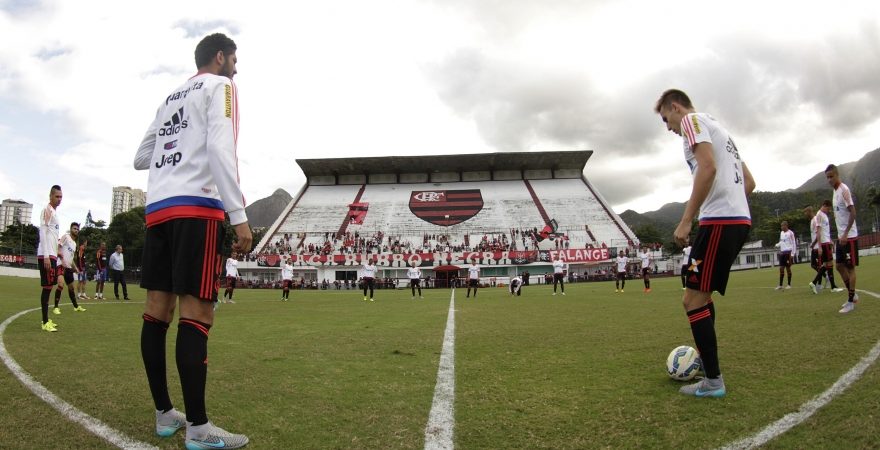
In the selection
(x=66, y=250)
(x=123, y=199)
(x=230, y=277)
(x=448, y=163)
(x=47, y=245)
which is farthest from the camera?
(x=123, y=199)

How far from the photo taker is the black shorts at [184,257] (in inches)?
101

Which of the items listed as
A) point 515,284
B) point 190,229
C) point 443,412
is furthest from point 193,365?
point 515,284

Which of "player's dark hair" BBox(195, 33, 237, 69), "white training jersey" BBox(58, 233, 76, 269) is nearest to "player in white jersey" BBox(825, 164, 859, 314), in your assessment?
"player's dark hair" BBox(195, 33, 237, 69)

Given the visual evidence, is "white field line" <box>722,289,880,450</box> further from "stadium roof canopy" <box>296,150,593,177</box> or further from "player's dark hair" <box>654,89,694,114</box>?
"stadium roof canopy" <box>296,150,593,177</box>

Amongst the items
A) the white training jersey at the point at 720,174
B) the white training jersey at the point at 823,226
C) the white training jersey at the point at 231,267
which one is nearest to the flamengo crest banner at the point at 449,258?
the white training jersey at the point at 231,267

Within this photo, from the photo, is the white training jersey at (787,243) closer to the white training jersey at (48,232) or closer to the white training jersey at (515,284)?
the white training jersey at (515,284)

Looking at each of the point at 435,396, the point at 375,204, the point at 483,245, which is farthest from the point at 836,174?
the point at 375,204

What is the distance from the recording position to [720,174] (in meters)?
3.48

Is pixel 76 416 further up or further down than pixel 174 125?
further down

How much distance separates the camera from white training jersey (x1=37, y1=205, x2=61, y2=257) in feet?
22.7

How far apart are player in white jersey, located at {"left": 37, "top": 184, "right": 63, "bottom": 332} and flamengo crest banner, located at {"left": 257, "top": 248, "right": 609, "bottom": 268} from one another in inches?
1463

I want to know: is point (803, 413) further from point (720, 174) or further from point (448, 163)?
point (448, 163)

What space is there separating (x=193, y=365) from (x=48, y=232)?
20.9 ft

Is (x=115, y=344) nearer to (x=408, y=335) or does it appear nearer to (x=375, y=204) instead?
(x=408, y=335)
